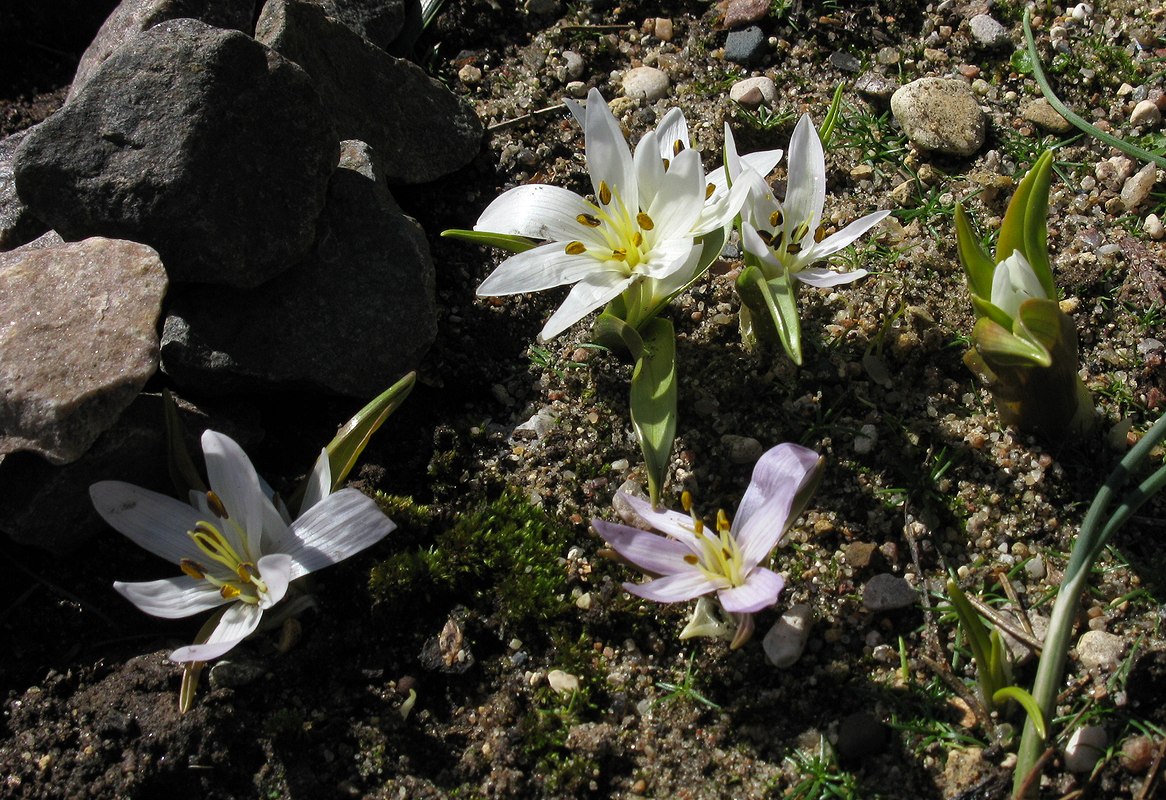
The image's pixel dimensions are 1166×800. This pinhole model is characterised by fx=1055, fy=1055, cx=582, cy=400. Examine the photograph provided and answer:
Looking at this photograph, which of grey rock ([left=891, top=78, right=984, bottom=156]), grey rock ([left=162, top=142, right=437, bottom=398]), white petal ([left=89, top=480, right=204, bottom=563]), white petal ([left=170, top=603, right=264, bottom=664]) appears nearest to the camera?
white petal ([left=170, top=603, right=264, bottom=664])

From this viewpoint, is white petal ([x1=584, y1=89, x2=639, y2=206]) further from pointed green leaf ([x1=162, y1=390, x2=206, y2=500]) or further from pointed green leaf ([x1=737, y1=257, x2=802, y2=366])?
pointed green leaf ([x1=162, y1=390, x2=206, y2=500])

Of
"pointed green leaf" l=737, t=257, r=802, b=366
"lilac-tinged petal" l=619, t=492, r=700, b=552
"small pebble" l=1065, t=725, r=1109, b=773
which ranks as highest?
"pointed green leaf" l=737, t=257, r=802, b=366

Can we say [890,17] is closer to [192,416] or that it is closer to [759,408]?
[759,408]

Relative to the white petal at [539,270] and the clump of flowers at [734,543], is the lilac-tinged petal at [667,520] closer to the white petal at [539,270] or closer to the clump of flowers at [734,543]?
the clump of flowers at [734,543]

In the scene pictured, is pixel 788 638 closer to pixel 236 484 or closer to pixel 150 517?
pixel 236 484

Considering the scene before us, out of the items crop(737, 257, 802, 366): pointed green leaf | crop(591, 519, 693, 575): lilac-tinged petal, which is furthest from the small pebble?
crop(737, 257, 802, 366): pointed green leaf

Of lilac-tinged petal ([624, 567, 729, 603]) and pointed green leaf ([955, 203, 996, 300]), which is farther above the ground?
pointed green leaf ([955, 203, 996, 300])

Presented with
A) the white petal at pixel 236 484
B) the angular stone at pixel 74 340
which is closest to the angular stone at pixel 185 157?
the angular stone at pixel 74 340
